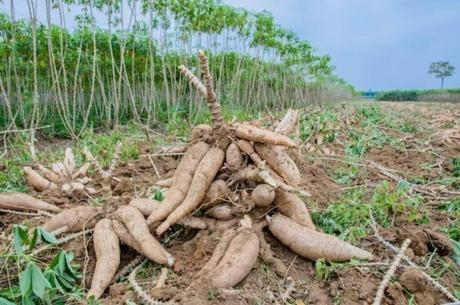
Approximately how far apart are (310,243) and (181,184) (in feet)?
2.35

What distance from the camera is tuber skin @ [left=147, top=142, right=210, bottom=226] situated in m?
1.99

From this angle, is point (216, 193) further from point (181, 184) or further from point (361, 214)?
point (361, 214)

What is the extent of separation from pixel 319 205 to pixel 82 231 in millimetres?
1280

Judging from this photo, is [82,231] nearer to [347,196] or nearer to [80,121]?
[347,196]

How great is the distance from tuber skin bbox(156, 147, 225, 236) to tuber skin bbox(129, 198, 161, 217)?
15cm

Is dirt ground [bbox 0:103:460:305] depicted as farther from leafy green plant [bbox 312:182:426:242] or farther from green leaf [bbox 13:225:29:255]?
green leaf [bbox 13:225:29:255]

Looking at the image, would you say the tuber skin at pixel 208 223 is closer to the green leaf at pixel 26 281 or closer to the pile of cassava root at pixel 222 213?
the pile of cassava root at pixel 222 213

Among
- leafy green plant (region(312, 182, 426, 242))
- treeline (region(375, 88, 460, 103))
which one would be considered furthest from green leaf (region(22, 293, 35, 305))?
treeline (region(375, 88, 460, 103))

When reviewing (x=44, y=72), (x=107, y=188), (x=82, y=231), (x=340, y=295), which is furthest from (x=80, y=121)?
(x=340, y=295)

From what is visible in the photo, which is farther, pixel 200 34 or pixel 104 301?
pixel 200 34

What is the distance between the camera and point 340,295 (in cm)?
160

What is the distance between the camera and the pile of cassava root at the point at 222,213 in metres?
1.78

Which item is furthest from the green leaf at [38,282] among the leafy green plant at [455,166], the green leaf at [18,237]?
the leafy green plant at [455,166]

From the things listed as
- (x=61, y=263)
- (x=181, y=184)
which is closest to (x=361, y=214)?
(x=181, y=184)
